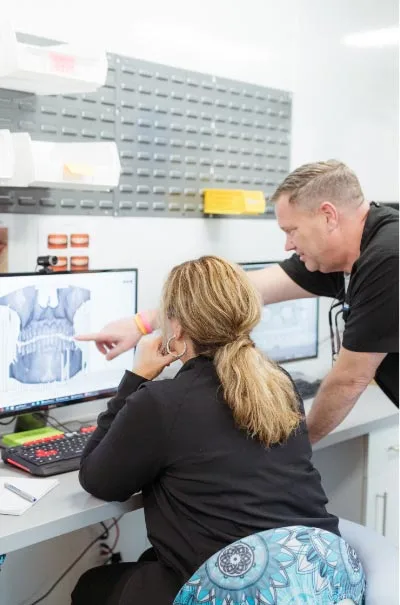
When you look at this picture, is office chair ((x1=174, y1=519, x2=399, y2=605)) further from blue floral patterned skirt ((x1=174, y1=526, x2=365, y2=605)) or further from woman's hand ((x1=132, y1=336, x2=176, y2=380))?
woman's hand ((x1=132, y1=336, x2=176, y2=380))

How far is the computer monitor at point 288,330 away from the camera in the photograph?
2805 millimetres

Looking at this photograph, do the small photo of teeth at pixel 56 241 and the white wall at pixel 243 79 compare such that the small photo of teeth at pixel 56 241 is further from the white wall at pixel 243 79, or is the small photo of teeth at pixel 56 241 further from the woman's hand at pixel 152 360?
the woman's hand at pixel 152 360

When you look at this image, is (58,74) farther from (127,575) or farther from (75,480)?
(127,575)

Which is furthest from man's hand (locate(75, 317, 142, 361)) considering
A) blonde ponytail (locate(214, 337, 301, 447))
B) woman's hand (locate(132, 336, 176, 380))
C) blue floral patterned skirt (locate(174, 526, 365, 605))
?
blue floral patterned skirt (locate(174, 526, 365, 605))

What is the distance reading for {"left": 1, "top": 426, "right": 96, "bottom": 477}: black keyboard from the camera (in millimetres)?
1929

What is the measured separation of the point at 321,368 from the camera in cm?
316

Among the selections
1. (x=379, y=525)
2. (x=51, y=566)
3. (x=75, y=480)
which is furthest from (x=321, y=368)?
(x=75, y=480)

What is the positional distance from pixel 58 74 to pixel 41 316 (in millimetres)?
633

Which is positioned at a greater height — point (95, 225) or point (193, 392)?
point (95, 225)

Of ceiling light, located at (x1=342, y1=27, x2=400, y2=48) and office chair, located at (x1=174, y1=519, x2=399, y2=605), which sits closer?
office chair, located at (x1=174, y1=519, x2=399, y2=605)

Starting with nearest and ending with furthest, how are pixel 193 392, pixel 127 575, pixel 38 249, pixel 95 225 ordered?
pixel 193 392 → pixel 127 575 → pixel 38 249 → pixel 95 225

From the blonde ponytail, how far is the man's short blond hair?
24.1 inches

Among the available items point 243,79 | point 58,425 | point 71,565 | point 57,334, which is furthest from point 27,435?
point 243,79

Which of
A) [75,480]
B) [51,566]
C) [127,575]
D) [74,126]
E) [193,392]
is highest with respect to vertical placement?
[74,126]
